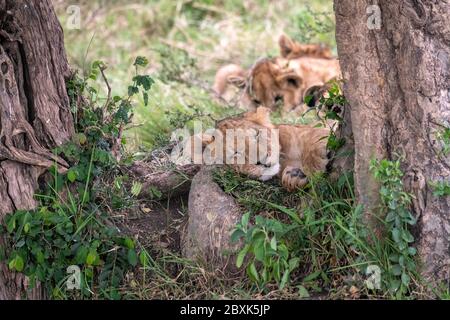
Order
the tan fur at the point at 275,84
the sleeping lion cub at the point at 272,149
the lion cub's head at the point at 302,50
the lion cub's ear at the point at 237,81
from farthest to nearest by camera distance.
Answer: the lion cub's head at the point at 302,50 → the lion cub's ear at the point at 237,81 → the tan fur at the point at 275,84 → the sleeping lion cub at the point at 272,149

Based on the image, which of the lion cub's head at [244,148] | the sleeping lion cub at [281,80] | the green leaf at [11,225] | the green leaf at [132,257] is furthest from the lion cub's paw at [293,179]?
the sleeping lion cub at [281,80]

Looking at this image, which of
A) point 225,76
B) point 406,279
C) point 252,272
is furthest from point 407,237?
point 225,76

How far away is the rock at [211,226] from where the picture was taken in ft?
13.7

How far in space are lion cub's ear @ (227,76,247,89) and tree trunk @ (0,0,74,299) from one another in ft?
12.3

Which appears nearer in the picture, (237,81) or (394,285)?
(394,285)

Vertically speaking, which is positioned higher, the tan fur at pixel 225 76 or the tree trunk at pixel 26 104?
the tree trunk at pixel 26 104

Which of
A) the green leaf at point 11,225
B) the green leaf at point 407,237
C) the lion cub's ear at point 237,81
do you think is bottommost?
the lion cub's ear at point 237,81

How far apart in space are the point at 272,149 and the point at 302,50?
374 cm

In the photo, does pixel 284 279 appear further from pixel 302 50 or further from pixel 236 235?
pixel 302 50

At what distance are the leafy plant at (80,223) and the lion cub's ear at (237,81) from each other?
3.50 meters

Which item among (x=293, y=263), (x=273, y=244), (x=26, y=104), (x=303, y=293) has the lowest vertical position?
(x=303, y=293)

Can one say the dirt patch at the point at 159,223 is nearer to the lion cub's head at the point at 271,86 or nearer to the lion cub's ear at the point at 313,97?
the lion cub's ear at the point at 313,97

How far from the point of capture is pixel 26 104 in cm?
413
